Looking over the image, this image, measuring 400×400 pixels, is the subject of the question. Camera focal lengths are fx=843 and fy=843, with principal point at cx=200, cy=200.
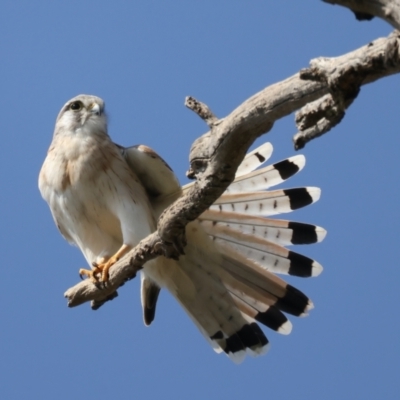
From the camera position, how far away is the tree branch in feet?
10.3

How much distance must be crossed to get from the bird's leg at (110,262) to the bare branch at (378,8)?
2.38m

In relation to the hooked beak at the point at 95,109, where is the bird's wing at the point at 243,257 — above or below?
below

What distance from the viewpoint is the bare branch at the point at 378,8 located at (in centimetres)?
286

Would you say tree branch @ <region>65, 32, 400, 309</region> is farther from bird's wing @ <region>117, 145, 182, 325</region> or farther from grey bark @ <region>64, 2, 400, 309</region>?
bird's wing @ <region>117, 145, 182, 325</region>

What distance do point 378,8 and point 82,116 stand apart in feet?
10.1

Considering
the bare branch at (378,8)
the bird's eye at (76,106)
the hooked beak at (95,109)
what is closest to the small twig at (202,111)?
the bare branch at (378,8)

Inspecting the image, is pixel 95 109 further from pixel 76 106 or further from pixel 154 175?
pixel 154 175

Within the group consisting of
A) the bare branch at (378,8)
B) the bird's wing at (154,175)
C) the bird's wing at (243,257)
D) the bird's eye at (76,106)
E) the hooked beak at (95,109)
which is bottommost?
the bare branch at (378,8)

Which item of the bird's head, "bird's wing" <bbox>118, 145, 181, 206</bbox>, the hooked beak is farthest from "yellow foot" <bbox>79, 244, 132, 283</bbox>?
the hooked beak

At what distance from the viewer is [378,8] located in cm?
290

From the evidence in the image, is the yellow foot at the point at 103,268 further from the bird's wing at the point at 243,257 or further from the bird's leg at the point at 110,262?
the bird's wing at the point at 243,257

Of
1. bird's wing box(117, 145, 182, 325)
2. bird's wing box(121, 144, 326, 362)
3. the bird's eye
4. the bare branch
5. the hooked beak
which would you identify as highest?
the bird's eye

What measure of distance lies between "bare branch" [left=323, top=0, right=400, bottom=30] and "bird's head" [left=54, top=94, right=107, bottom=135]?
2869 millimetres

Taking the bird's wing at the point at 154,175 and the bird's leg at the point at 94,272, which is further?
the bird's wing at the point at 154,175
